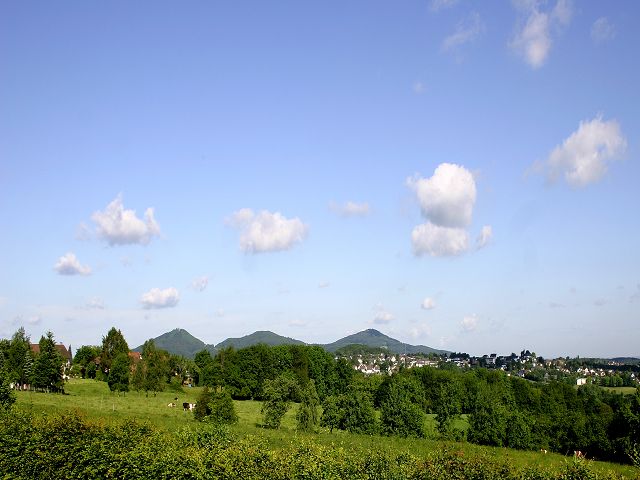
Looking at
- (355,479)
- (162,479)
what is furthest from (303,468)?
(162,479)

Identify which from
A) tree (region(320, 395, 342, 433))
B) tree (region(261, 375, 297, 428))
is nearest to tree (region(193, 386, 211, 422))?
tree (region(261, 375, 297, 428))

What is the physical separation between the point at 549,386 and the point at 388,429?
195 ft

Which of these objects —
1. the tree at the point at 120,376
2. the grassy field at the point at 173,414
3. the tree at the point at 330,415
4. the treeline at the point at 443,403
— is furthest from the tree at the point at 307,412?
the tree at the point at 120,376

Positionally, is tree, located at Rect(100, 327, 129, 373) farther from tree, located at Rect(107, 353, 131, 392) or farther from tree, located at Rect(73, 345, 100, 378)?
tree, located at Rect(107, 353, 131, 392)

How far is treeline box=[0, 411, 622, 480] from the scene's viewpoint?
1828cm

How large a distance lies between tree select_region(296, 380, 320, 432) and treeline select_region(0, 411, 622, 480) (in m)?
28.0

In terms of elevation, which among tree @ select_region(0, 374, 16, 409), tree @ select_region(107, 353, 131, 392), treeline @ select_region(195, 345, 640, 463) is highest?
tree @ select_region(0, 374, 16, 409)

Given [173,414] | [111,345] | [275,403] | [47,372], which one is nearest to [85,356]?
[111,345]

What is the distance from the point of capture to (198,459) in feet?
64.8

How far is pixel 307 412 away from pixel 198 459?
3419 cm

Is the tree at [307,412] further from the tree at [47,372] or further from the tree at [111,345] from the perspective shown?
the tree at [111,345]

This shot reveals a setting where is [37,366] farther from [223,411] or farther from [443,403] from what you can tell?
[443,403]

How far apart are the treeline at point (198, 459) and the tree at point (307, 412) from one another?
1101 inches

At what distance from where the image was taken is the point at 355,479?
61.1 ft
